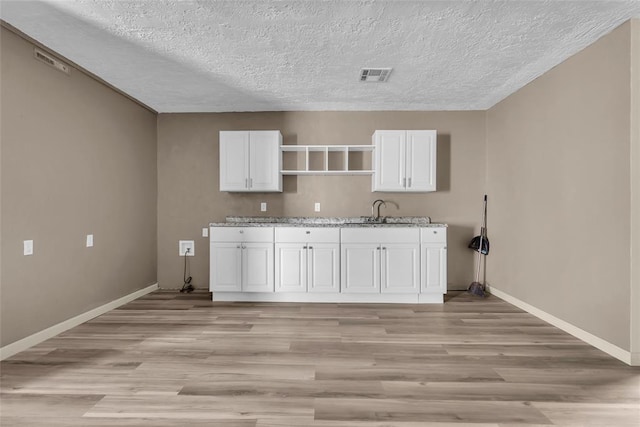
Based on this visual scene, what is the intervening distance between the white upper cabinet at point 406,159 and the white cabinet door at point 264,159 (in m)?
1.32

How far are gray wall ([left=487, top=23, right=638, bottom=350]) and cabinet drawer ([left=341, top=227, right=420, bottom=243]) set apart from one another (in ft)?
3.88

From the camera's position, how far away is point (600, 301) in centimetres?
286

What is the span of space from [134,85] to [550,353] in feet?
15.8

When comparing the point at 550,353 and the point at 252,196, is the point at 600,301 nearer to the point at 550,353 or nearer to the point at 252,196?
the point at 550,353

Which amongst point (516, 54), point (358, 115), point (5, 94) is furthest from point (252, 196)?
point (516, 54)

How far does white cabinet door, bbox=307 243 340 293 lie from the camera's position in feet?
14.3

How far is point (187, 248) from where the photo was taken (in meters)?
5.04

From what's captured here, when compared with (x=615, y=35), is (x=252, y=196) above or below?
below

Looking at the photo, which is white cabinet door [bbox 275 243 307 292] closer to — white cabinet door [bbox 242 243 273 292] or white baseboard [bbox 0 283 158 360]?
white cabinet door [bbox 242 243 273 292]

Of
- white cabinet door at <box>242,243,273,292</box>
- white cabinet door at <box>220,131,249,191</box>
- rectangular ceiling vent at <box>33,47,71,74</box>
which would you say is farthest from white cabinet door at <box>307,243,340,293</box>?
rectangular ceiling vent at <box>33,47,71,74</box>

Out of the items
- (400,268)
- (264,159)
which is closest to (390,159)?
(400,268)

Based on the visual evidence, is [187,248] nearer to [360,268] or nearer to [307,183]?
[307,183]

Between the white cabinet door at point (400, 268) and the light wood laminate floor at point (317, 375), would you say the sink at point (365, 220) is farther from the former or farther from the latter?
the light wood laminate floor at point (317, 375)

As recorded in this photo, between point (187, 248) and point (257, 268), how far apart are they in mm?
1294
